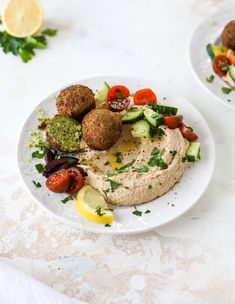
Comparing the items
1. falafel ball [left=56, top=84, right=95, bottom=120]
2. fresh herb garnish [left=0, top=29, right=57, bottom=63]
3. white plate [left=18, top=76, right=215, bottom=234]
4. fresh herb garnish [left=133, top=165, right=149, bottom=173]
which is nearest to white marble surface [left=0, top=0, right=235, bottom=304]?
fresh herb garnish [left=0, top=29, right=57, bottom=63]

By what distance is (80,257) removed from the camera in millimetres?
3500

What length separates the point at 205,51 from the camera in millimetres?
4660

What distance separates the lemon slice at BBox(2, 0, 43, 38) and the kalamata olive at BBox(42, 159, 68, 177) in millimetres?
1713

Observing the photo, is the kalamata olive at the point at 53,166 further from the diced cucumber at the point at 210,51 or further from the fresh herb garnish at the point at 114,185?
the diced cucumber at the point at 210,51

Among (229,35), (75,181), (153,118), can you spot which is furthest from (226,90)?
(75,181)

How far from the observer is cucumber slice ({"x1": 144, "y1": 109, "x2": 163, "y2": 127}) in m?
3.84

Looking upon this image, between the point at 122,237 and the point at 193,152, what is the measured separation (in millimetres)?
786

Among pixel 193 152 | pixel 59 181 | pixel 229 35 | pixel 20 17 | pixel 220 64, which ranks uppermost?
pixel 229 35

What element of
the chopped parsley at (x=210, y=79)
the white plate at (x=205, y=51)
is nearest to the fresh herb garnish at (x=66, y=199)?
the white plate at (x=205, y=51)

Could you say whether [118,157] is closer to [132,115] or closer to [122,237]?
[132,115]

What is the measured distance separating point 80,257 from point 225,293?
3.14 feet

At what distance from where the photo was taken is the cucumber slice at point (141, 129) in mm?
3830

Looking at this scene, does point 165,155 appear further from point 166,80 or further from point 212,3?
point 212,3

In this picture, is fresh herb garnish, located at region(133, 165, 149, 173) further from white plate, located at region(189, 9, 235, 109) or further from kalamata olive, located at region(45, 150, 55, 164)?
white plate, located at region(189, 9, 235, 109)
